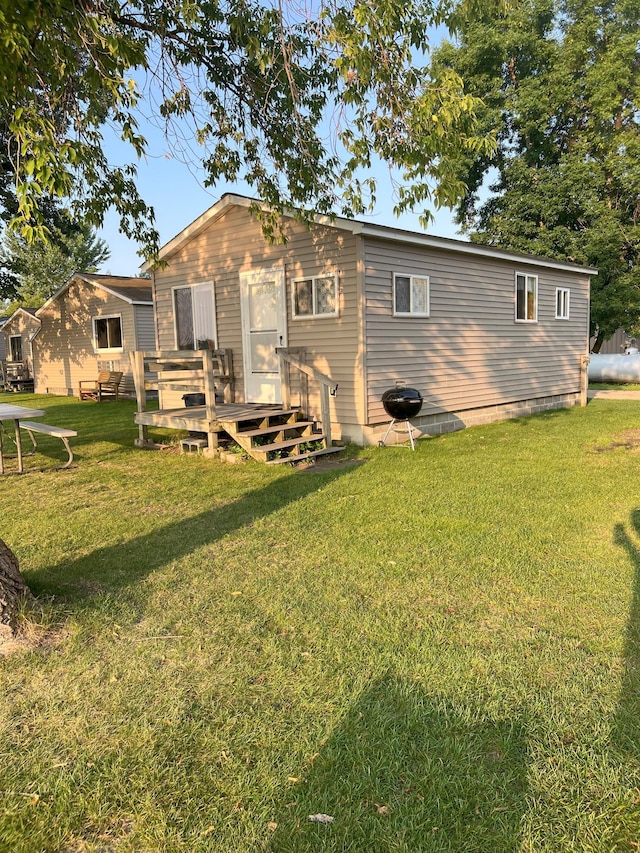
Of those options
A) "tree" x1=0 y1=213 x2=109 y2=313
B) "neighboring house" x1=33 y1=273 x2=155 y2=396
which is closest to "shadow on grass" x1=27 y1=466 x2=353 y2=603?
"neighboring house" x1=33 y1=273 x2=155 y2=396

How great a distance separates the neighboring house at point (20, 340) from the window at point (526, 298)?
62.0 feet

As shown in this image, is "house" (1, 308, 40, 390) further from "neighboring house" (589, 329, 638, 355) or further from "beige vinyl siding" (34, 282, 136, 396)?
"neighboring house" (589, 329, 638, 355)

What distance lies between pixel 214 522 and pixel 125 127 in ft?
12.5

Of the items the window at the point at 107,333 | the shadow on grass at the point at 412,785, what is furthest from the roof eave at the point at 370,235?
the window at the point at 107,333

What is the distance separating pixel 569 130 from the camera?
24.8 meters

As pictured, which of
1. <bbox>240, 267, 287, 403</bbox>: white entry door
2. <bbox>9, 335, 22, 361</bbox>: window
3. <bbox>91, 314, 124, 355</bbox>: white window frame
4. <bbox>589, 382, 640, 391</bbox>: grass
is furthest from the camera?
Answer: <bbox>9, 335, 22, 361</bbox>: window

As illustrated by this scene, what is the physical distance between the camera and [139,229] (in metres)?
6.79

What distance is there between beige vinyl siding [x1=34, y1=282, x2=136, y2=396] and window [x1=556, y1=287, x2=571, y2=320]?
12.6 m

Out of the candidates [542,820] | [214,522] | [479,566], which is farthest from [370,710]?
[214,522]

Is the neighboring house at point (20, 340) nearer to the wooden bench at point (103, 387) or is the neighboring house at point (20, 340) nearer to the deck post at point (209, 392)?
the wooden bench at point (103, 387)

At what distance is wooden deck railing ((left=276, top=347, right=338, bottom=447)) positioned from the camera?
8344mm

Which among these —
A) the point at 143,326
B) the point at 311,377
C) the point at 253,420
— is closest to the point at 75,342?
the point at 143,326

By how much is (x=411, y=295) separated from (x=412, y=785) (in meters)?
8.21

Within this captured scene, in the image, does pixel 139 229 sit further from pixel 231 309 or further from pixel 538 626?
pixel 538 626
